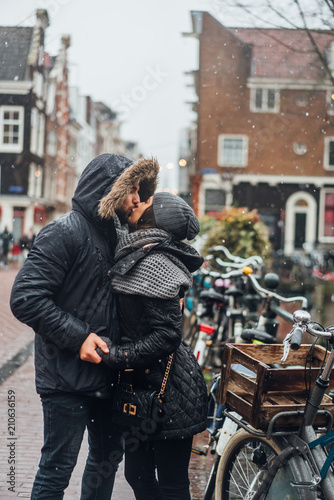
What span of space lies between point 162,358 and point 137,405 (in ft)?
0.64

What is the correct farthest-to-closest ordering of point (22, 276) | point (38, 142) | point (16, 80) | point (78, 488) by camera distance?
point (38, 142)
point (16, 80)
point (78, 488)
point (22, 276)

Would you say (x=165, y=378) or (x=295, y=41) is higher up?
(x=295, y=41)

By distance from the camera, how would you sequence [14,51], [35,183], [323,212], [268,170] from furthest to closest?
[35,183] < [323,212] < [268,170] < [14,51]

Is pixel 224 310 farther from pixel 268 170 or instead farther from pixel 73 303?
pixel 268 170

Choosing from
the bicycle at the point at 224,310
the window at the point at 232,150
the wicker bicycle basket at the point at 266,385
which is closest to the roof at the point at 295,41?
the bicycle at the point at 224,310

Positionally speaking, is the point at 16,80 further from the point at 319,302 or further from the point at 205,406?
the point at 319,302

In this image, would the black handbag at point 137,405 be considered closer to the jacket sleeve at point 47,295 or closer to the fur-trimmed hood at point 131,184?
the jacket sleeve at point 47,295

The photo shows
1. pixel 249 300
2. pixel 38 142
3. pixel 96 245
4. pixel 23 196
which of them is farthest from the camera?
pixel 23 196

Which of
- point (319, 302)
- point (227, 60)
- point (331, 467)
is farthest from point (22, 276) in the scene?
point (227, 60)

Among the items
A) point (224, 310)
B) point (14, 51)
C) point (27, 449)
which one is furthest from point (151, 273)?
point (224, 310)

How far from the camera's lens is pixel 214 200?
87.2 ft

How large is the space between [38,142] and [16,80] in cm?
2233

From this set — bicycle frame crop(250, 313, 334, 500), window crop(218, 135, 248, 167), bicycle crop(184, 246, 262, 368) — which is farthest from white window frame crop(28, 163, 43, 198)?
bicycle frame crop(250, 313, 334, 500)

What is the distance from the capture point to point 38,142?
26.8 m
